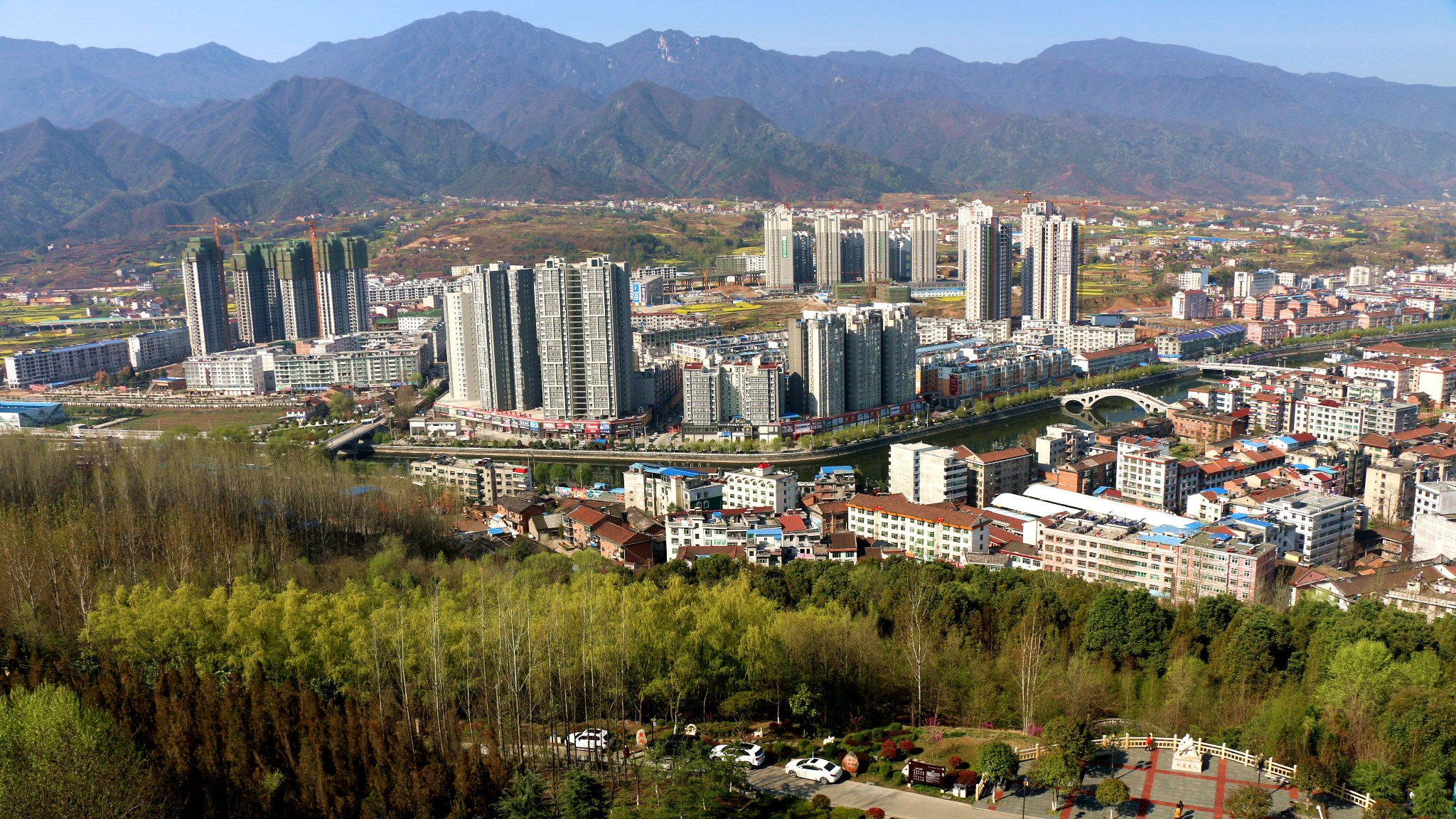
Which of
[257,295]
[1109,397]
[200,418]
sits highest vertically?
[257,295]

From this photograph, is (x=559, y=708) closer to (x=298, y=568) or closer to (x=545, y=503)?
(x=298, y=568)

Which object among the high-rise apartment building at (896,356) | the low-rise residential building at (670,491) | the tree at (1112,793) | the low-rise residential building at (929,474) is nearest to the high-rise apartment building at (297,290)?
the high-rise apartment building at (896,356)

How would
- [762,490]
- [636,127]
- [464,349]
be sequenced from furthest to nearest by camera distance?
[636,127] → [464,349] → [762,490]

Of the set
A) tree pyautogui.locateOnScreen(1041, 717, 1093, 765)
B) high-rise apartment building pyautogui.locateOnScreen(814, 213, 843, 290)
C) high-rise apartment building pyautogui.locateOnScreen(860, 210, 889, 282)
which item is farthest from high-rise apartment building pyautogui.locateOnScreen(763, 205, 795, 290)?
tree pyautogui.locateOnScreen(1041, 717, 1093, 765)

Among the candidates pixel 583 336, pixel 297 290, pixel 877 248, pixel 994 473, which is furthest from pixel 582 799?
pixel 877 248

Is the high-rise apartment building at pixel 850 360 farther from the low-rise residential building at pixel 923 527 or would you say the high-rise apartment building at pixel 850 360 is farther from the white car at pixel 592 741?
the white car at pixel 592 741

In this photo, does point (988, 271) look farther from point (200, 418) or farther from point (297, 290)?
point (200, 418)

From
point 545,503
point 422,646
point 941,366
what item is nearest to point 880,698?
point 422,646
